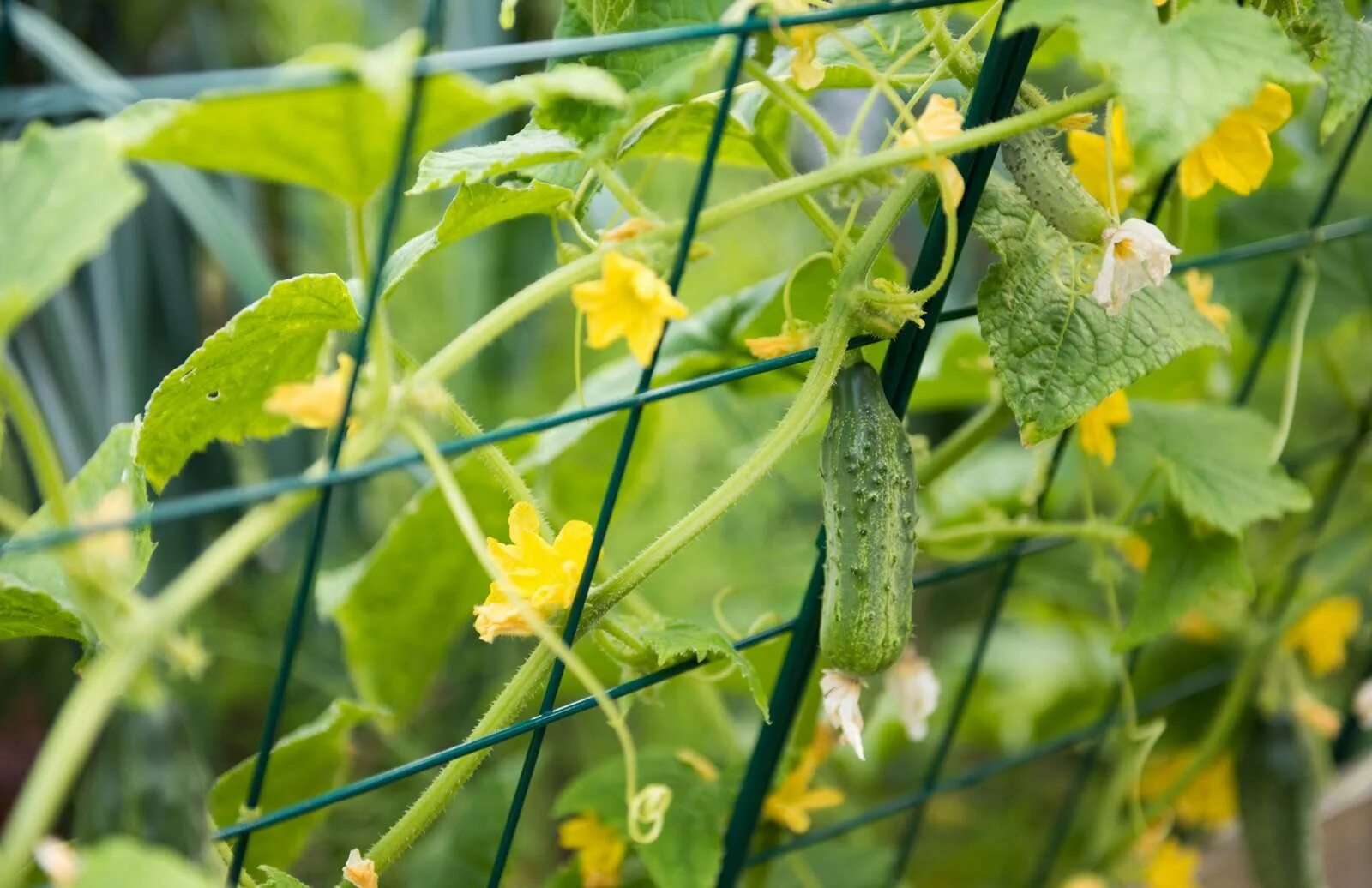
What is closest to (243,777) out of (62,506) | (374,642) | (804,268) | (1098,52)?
(374,642)

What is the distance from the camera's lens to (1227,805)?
1.23 meters

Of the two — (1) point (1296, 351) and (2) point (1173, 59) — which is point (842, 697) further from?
(1) point (1296, 351)

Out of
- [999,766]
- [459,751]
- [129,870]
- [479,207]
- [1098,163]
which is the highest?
[1098,163]

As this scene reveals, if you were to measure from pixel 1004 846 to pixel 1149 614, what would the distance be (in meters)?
0.69

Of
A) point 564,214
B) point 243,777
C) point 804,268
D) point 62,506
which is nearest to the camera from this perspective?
point 62,506

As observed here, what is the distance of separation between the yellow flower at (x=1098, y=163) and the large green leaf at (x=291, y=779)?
1.79ft

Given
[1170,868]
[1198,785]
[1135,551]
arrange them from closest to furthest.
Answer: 1. [1135,551]
2. [1170,868]
3. [1198,785]

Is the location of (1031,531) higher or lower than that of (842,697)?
higher

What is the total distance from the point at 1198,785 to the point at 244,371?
1001 mm

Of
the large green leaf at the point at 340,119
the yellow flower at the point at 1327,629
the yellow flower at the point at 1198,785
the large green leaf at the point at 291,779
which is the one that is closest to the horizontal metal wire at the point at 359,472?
the large green leaf at the point at 340,119

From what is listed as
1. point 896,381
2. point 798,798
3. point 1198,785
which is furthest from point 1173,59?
point 1198,785

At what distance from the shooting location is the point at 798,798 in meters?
0.87

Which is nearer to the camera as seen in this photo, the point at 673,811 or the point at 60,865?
the point at 60,865

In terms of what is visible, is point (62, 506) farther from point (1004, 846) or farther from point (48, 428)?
point (1004, 846)
